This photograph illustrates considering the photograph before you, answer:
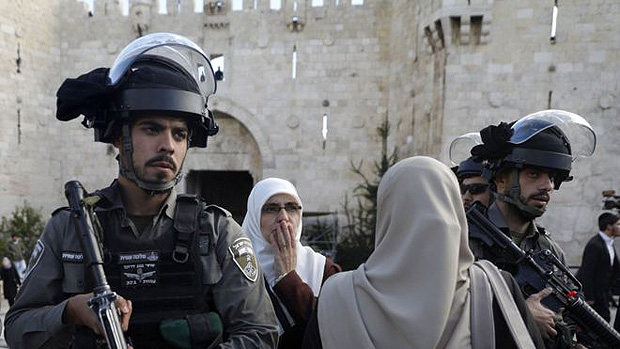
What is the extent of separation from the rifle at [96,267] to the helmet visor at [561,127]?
84.1 inches

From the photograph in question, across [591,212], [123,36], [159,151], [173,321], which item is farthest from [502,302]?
[123,36]

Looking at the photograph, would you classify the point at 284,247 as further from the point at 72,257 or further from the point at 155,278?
the point at 72,257

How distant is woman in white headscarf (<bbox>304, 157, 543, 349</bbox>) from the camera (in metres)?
1.32

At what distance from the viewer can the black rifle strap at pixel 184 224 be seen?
5.31 feet

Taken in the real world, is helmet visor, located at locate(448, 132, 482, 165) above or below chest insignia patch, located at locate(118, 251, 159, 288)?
above

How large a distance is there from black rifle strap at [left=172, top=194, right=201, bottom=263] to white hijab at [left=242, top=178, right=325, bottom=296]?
0.78m

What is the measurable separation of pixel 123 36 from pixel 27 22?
246 cm

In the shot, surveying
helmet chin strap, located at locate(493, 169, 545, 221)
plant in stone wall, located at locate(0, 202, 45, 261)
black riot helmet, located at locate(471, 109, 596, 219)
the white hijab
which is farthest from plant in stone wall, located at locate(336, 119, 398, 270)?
the white hijab

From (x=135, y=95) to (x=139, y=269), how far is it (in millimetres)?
587

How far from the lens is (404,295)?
135 centimetres

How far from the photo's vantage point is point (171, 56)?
6.15 feet

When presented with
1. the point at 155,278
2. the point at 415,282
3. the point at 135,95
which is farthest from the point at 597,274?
the point at 135,95

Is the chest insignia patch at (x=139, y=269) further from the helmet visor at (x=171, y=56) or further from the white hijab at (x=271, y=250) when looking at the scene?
the white hijab at (x=271, y=250)

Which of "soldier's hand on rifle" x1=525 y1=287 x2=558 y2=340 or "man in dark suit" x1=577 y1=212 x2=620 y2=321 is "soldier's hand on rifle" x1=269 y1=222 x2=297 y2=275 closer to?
"soldier's hand on rifle" x1=525 y1=287 x2=558 y2=340
